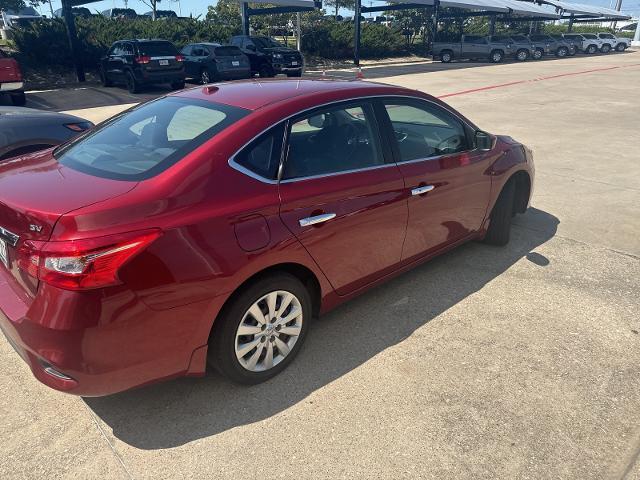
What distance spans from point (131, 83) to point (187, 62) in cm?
270

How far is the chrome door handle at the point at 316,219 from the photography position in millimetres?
2756

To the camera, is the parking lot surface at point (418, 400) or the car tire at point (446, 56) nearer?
the parking lot surface at point (418, 400)

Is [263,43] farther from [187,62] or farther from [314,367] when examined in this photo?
[314,367]

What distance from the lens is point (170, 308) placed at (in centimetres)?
233

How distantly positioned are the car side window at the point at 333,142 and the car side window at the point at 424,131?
0.75ft

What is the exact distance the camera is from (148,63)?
52.8 ft

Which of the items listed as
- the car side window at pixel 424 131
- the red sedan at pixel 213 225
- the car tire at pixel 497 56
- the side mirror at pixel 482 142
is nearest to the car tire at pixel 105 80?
the red sedan at pixel 213 225

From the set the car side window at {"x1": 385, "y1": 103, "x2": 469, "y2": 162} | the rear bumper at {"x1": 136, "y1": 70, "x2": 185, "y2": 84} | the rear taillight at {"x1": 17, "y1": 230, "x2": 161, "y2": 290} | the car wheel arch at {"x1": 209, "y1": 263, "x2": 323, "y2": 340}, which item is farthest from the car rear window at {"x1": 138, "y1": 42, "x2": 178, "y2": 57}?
the rear taillight at {"x1": 17, "y1": 230, "x2": 161, "y2": 290}

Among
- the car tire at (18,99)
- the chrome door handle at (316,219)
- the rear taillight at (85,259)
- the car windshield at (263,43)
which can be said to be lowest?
the car tire at (18,99)

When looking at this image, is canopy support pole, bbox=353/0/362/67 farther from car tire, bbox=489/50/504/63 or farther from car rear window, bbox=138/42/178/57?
car rear window, bbox=138/42/178/57

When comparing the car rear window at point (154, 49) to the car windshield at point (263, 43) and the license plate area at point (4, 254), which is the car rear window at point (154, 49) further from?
the license plate area at point (4, 254)

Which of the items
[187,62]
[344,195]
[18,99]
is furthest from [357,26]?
[344,195]

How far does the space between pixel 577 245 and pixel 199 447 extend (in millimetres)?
3952

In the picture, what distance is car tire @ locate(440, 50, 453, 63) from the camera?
3241 centimetres
